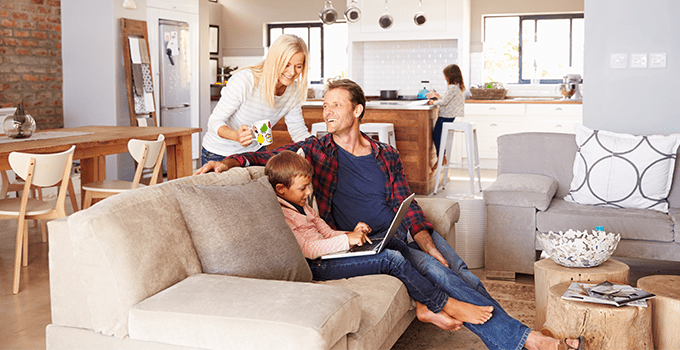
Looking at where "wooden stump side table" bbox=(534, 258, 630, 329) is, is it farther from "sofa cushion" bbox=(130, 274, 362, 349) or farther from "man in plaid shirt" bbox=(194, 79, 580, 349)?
"sofa cushion" bbox=(130, 274, 362, 349)

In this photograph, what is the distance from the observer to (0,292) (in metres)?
3.50

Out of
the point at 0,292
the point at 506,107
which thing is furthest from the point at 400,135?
the point at 0,292

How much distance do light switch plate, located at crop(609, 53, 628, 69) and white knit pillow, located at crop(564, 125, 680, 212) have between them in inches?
30.0

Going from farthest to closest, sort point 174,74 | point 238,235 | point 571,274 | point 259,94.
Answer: point 174,74 < point 259,94 < point 571,274 < point 238,235

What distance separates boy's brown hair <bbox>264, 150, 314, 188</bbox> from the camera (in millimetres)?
2541

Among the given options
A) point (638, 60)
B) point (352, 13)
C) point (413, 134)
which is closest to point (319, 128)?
point (413, 134)

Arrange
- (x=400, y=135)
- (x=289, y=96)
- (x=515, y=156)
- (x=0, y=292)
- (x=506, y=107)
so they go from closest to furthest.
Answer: (x=289, y=96)
(x=0, y=292)
(x=515, y=156)
(x=400, y=135)
(x=506, y=107)

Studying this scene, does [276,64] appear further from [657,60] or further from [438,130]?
[438,130]

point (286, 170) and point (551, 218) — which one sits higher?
point (286, 170)

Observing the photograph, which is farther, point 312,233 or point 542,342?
point 312,233

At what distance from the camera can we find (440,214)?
3139 mm

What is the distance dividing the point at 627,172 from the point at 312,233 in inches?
81.9

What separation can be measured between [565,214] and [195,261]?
7.50ft

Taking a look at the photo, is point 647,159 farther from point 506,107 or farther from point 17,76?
point 17,76
